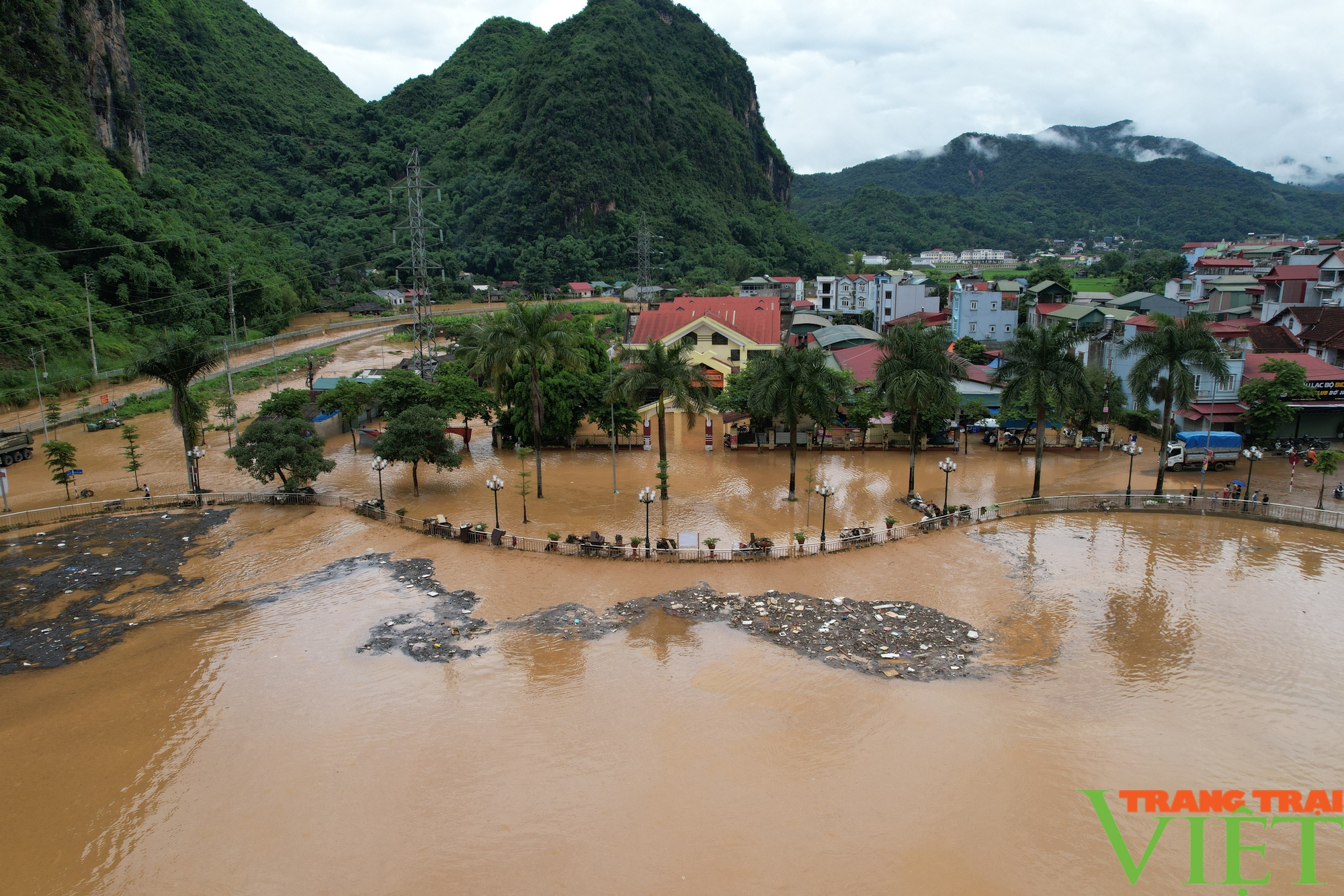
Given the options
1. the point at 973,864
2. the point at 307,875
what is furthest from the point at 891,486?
the point at 307,875

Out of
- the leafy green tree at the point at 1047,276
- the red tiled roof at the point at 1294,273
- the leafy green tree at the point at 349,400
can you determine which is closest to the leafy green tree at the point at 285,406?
the leafy green tree at the point at 349,400

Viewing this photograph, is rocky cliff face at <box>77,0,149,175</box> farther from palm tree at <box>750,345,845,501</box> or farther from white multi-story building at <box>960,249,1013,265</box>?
white multi-story building at <box>960,249,1013,265</box>

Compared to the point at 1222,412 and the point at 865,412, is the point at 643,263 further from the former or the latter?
the point at 1222,412

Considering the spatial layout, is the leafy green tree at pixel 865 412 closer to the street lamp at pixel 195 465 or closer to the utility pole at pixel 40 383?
the street lamp at pixel 195 465

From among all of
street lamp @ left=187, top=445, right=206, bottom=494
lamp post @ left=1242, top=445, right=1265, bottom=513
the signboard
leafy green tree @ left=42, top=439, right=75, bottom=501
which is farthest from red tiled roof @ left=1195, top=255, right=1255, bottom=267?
leafy green tree @ left=42, top=439, right=75, bottom=501

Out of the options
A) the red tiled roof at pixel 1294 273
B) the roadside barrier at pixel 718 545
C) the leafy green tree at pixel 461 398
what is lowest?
the roadside barrier at pixel 718 545

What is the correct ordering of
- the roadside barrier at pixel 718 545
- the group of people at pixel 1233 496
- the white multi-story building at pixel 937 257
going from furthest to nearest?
1. the white multi-story building at pixel 937 257
2. the group of people at pixel 1233 496
3. the roadside barrier at pixel 718 545

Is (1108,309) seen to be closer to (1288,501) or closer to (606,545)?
(1288,501)
